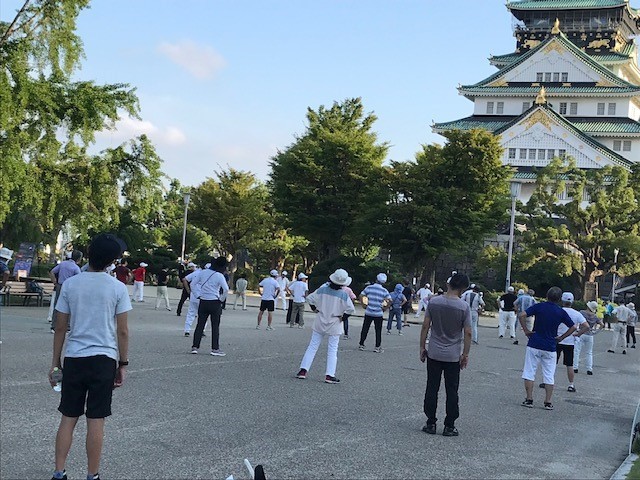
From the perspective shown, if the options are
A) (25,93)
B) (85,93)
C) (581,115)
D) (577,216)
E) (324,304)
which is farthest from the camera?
(581,115)

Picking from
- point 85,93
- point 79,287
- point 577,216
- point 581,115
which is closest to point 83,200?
point 85,93

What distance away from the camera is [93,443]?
18.3ft

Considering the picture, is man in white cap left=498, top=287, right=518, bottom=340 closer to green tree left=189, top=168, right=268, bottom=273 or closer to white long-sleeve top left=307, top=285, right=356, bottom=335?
white long-sleeve top left=307, top=285, right=356, bottom=335

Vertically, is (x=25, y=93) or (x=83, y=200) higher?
(x=25, y=93)

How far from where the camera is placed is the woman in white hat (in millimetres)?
11820

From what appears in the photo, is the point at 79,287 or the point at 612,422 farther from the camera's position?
the point at 612,422

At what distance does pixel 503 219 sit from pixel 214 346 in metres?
33.2

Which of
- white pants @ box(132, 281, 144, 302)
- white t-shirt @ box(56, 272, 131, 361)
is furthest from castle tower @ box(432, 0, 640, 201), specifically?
white t-shirt @ box(56, 272, 131, 361)

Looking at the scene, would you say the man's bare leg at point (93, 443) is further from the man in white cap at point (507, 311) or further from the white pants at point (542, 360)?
the man in white cap at point (507, 311)

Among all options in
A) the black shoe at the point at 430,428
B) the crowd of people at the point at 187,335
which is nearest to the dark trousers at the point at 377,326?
the crowd of people at the point at 187,335

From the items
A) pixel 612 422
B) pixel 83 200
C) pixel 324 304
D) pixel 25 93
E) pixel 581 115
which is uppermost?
pixel 581 115

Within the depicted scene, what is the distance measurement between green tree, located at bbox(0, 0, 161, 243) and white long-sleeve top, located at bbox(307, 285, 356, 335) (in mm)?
11363

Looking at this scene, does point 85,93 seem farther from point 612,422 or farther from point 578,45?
point 578,45

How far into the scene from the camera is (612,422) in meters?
10.5
